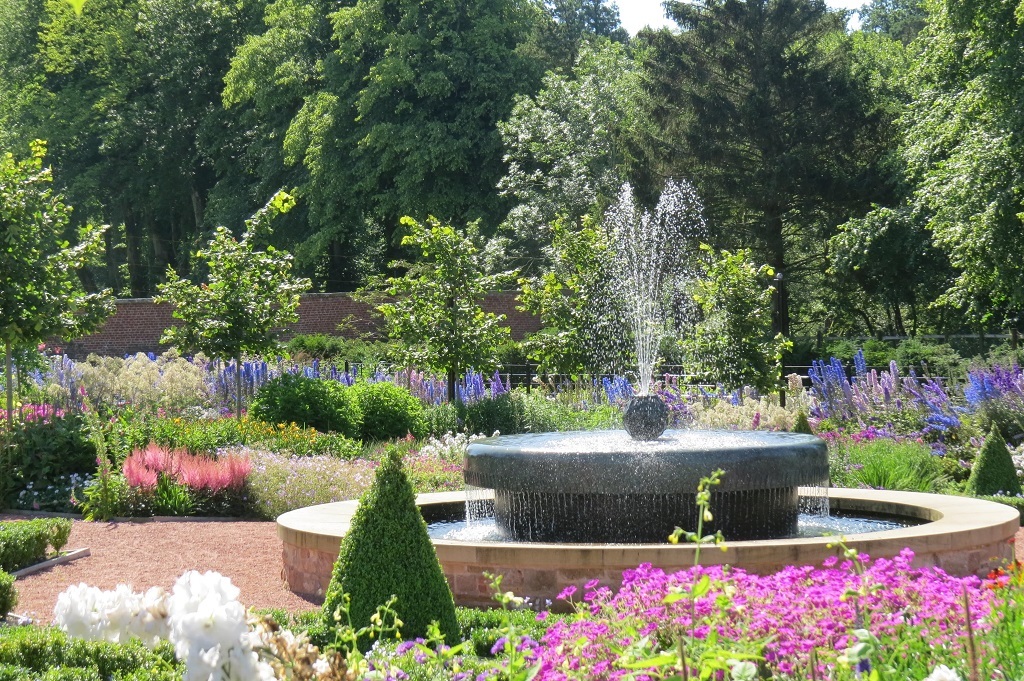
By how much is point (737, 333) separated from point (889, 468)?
4.56m

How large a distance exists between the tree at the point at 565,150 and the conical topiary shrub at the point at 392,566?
23.6m

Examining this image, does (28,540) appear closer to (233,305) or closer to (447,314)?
(233,305)

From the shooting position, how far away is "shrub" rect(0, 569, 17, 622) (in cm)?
707

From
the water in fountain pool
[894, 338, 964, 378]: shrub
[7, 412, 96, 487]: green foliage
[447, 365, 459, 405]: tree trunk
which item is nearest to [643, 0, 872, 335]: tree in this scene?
[894, 338, 964, 378]: shrub

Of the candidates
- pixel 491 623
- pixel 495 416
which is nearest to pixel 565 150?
pixel 495 416

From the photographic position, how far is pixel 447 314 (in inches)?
709

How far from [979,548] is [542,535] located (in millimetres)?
2856

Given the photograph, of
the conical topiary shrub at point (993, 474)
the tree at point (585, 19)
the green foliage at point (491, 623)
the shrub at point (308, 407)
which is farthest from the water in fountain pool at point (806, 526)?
the tree at point (585, 19)

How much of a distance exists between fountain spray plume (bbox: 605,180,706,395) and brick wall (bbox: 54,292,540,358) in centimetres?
392

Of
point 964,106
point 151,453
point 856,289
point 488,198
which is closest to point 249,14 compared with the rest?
point 488,198

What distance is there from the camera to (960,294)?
80.2 ft

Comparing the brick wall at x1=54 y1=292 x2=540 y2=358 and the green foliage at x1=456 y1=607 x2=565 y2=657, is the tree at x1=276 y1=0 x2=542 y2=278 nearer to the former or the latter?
the brick wall at x1=54 y1=292 x2=540 y2=358

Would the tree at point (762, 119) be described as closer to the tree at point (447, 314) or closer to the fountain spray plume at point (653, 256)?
the fountain spray plume at point (653, 256)

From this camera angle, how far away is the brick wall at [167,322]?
29.9 m
